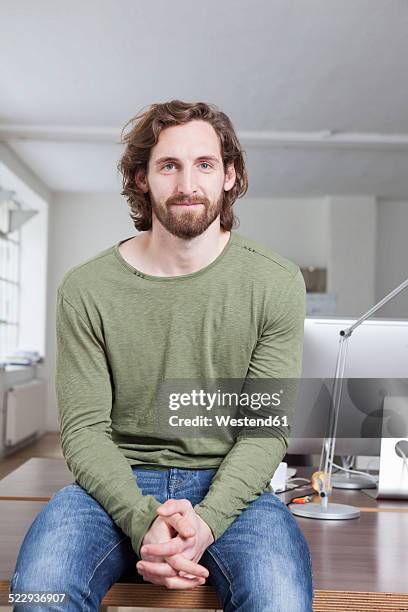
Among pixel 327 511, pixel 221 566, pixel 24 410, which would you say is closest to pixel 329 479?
pixel 327 511

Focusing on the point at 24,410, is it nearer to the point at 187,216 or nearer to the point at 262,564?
the point at 187,216

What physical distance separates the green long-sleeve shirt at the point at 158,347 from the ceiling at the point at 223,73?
2915 mm

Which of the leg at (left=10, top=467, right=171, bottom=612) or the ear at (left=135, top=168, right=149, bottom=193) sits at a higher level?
→ the ear at (left=135, top=168, right=149, bottom=193)

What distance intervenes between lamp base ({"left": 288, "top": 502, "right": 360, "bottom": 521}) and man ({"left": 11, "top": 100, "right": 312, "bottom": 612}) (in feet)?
0.79

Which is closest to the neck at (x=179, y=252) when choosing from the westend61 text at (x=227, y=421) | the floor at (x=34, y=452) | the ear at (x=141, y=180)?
the ear at (x=141, y=180)

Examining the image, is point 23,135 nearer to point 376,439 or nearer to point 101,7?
point 101,7

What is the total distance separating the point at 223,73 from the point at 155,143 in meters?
3.76

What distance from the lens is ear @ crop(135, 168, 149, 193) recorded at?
1.75 meters

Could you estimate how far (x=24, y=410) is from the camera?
25.8ft

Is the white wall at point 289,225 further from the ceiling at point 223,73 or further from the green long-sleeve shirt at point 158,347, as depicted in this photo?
the green long-sleeve shirt at point 158,347

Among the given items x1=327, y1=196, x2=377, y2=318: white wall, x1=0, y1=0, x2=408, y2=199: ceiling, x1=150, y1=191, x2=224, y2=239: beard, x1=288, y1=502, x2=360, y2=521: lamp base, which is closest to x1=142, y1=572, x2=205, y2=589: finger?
x1=288, y1=502, x2=360, y2=521: lamp base

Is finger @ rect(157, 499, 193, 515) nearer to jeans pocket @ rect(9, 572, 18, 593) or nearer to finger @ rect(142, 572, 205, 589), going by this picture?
finger @ rect(142, 572, 205, 589)

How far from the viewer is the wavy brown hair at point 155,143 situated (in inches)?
65.6

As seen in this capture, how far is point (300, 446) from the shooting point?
7.53 feet
